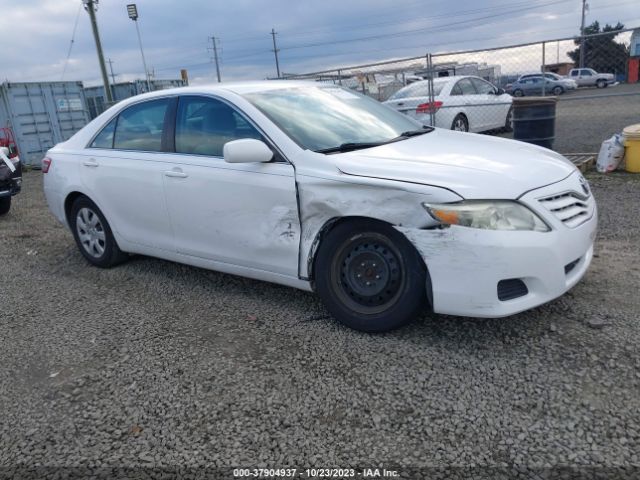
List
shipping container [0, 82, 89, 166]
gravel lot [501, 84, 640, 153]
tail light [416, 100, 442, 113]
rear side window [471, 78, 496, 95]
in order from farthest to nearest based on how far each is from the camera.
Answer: shipping container [0, 82, 89, 166] < rear side window [471, 78, 496, 95] < tail light [416, 100, 442, 113] < gravel lot [501, 84, 640, 153]

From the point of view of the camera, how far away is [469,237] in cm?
297

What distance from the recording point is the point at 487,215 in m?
2.99

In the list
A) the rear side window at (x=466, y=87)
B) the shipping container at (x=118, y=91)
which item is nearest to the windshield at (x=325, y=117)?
the rear side window at (x=466, y=87)

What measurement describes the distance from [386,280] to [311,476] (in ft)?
4.44

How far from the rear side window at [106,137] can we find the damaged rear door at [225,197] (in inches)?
36.4

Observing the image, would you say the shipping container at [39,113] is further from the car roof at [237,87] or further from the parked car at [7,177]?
the car roof at [237,87]

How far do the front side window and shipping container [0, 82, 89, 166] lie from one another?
14558 mm

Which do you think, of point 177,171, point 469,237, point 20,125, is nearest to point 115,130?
point 177,171

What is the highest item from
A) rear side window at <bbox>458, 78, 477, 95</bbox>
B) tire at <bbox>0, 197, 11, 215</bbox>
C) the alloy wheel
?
rear side window at <bbox>458, 78, 477, 95</bbox>

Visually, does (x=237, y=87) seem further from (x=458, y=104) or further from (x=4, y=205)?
(x=458, y=104)

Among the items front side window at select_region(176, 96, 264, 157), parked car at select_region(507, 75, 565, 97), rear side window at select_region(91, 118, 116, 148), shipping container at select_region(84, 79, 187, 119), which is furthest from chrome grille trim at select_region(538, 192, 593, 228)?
parked car at select_region(507, 75, 565, 97)

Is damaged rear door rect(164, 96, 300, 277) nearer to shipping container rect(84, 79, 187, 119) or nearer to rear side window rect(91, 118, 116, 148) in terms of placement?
rear side window rect(91, 118, 116, 148)

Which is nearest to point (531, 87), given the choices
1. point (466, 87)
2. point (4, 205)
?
point (466, 87)

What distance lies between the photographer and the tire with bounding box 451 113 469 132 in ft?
38.1
